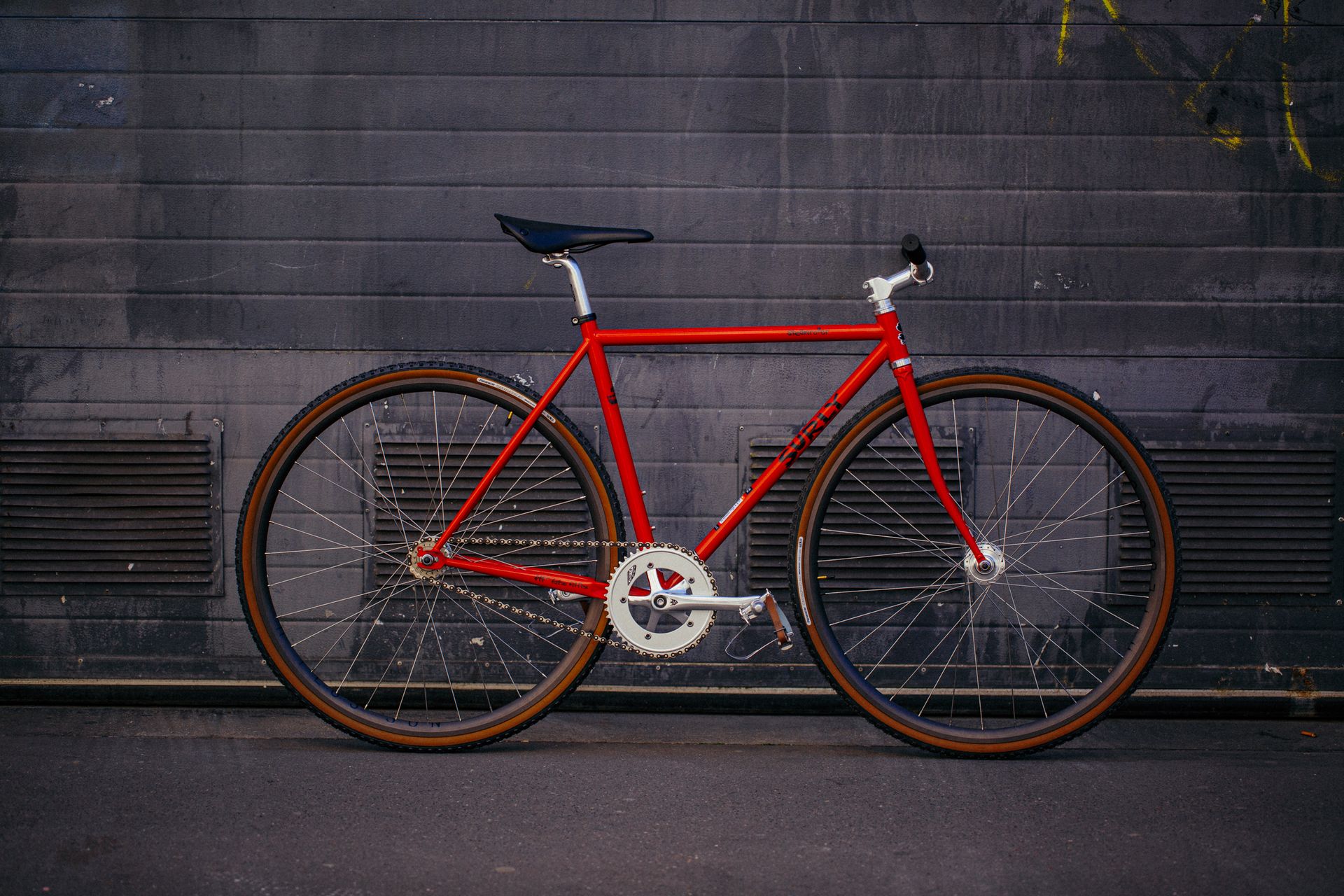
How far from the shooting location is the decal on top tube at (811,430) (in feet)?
10.4

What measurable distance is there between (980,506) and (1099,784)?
106cm

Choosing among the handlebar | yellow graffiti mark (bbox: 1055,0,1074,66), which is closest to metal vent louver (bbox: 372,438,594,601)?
the handlebar

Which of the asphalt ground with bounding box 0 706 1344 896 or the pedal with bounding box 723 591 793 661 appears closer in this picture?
the asphalt ground with bounding box 0 706 1344 896

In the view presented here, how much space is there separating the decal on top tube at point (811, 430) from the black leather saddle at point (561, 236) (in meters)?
0.72

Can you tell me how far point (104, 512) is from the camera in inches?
147

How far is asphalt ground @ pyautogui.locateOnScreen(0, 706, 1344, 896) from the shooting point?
2438 millimetres

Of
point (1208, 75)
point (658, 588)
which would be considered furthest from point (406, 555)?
point (1208, 75)

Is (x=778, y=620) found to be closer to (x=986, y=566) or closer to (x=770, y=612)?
(x=770, y=612)

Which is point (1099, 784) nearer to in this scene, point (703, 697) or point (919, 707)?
point (919, 707)

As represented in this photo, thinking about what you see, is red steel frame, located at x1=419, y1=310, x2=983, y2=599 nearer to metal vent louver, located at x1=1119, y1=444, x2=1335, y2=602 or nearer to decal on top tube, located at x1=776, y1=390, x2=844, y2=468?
decal on top tube, located at x1=776, y1=390, x2=844, y2=468

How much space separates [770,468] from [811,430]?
16 centimetres

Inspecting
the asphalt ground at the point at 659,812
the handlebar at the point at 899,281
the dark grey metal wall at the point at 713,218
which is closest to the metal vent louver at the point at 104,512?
the dark grey metal wall at the point at 713,218

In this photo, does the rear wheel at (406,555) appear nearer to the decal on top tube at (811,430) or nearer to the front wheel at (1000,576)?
the decal on top tube at (811,430)

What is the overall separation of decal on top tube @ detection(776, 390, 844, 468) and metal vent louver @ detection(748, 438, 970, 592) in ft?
1.58
